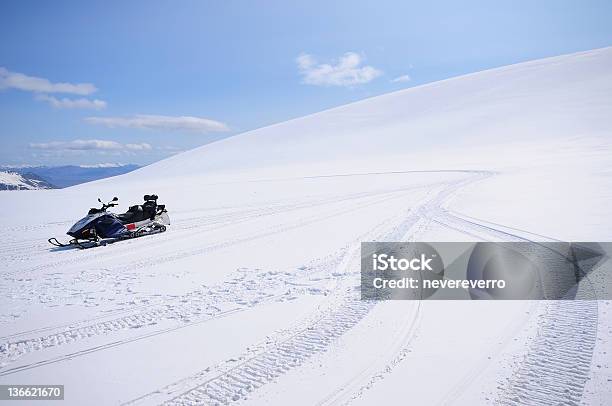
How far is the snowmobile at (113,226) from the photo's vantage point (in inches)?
369

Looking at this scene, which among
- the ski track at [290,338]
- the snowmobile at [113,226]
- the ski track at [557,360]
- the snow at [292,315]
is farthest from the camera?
the snowmobile at [113,226]

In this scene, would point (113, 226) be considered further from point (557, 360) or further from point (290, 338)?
point (557, 360)

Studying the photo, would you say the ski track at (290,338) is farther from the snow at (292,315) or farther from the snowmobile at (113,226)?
the snowmobile at (113,226)

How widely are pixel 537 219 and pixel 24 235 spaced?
1475 centimetres

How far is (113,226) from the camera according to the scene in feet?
32.3

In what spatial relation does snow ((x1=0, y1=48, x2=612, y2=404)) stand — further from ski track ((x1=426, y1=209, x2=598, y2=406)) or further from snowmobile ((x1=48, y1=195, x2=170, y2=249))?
snowmobile ((x1=48, y1=195, x2=170, y2=249))

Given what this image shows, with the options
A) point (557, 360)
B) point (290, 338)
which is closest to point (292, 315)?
point (290, 338)

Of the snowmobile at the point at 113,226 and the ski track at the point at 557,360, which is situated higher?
the snowmobile at the point at 113,226

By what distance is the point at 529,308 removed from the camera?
471 cm

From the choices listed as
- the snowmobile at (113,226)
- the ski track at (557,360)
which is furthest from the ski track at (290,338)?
the snowmobile at (113,226)

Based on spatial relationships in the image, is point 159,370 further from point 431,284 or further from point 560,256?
point 560,256

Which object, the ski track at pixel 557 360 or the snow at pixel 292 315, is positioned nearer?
the ski track at pixel 557 360

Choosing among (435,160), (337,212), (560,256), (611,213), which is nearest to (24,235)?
(337,212)

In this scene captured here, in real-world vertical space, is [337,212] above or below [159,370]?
above
